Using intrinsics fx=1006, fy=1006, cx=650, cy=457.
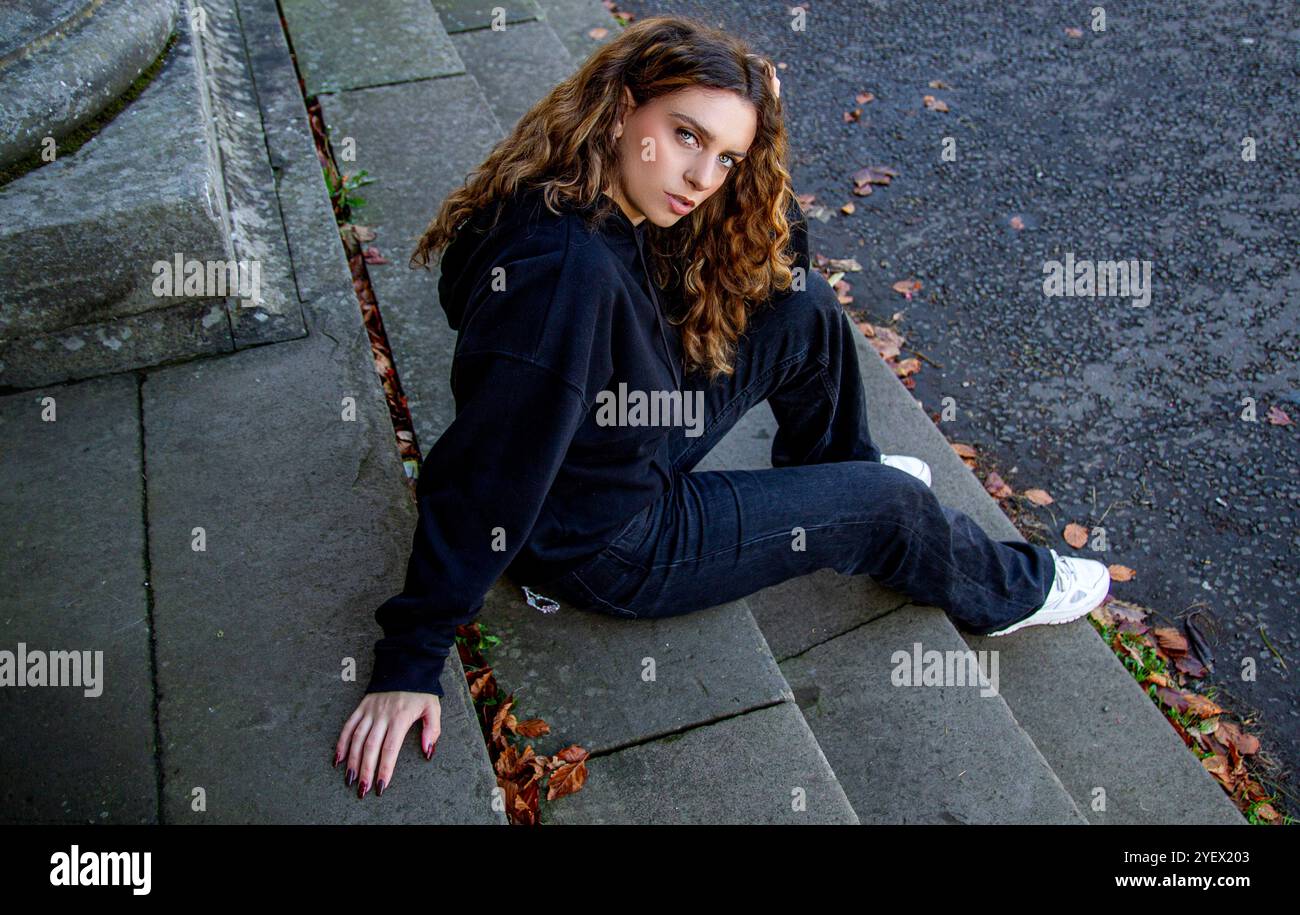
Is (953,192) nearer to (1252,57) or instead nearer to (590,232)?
(1252,57)

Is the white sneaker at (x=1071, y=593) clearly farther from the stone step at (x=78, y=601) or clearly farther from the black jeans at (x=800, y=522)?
the stone step at (x=78, y=601)

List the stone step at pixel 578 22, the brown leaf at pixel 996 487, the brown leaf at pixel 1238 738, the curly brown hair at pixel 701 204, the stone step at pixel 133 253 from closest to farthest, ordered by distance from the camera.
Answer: the curly brown hair at pixel 701 204 → the stone step at pixel 133 253 → the brown leaf at pixel 1238 738 → the brown leaf at pixel 996 487 → the stone step at pixel 578 22

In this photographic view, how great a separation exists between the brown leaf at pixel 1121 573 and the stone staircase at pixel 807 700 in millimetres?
331

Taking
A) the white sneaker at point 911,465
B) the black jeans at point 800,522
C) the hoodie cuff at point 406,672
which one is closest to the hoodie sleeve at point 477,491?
the hoodie cuff at point 406,672

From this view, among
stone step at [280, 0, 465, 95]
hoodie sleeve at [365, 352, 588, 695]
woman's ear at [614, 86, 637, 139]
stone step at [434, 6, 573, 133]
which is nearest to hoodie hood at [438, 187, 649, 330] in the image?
woman's ear at [614, 86, 637, 139]

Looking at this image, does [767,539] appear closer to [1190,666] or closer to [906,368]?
[1190,666]

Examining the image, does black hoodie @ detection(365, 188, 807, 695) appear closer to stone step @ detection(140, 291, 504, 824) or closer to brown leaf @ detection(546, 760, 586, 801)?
stone step @ detection(140, 291, 504, 824)

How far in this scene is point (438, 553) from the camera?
190 centimetres

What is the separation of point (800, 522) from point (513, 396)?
840mm

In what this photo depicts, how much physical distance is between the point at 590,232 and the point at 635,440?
44cm

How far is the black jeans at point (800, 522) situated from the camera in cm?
229

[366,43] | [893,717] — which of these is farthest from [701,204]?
[366,43]

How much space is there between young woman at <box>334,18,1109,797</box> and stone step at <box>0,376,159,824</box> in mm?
453
